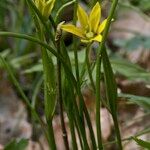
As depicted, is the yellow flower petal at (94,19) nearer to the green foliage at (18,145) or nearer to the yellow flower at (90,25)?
the yellow flower at (90,25)

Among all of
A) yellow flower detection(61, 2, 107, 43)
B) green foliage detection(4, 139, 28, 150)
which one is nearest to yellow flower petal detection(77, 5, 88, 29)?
yellow flower detection(61, 2, 107, 43)

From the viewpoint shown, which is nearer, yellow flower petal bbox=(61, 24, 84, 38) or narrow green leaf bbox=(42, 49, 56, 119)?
yellow flower petal bbox=(61, 24, 84, 38)

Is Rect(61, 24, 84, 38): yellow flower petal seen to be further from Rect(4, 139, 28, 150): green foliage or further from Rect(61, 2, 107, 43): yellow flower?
Rect(4, 139, 28, 150): green foliage

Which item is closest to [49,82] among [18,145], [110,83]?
[110,83]

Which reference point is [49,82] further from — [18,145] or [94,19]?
[18,145]

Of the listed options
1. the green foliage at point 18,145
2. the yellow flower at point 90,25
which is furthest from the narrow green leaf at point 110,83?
the green foliage at point 18,145

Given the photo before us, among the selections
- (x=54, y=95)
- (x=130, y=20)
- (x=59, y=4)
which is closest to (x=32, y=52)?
(x=130, y=20)

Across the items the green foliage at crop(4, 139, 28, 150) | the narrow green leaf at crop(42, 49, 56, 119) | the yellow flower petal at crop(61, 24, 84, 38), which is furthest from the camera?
the green foliage at crop(4, 139, 28, 150)

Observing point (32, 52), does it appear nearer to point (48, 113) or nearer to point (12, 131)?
point (12, 131)

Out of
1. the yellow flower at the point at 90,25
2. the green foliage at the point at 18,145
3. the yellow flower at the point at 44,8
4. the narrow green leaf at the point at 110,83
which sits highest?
the yellow flower at the point at 44,8

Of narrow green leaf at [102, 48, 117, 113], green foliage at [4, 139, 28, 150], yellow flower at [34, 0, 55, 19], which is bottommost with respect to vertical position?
green foliage at [4, 139, 28, 150]

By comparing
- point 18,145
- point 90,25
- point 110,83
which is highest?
point 90,25
